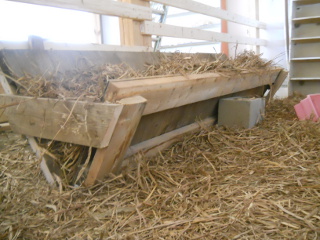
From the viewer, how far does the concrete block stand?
247cm

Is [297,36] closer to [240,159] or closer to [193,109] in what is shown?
[193,109]

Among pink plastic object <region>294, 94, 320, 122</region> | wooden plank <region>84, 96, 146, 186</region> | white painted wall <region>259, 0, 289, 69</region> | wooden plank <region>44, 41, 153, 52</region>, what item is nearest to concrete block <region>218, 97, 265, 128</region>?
pink plastic object <region>294, 94, 320, 122</region>

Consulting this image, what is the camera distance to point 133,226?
1.24 meters

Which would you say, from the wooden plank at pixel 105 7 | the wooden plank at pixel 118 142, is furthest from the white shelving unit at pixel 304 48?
the wooden plank at pixel 118 142

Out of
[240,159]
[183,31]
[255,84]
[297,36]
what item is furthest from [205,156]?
[297,36]

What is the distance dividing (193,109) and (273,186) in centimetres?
97

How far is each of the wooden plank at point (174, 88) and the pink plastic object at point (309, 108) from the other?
84cm

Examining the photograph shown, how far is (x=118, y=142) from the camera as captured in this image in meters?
1.38

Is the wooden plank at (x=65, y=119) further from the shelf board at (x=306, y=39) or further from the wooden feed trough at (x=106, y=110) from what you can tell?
the shelf board at (x=306, y=39)

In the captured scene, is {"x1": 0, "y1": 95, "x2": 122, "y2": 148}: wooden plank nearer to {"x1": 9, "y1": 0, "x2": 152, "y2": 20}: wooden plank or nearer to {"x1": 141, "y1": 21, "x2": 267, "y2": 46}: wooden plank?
{"x1": 9, "y1": 0, "x2": 152, "y2": 20}: wooden plank

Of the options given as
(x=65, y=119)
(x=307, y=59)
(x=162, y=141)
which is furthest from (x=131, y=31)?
(x=307, y=59)

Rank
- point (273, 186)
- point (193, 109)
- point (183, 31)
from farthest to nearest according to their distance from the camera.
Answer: point (183, 31) → point (193, 109) → point (273, 186)

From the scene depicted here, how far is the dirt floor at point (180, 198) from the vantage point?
3.94 feet

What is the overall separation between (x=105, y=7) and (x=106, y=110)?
5.37 ft
